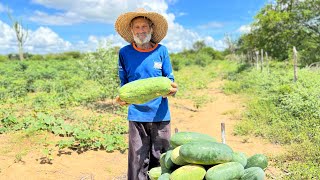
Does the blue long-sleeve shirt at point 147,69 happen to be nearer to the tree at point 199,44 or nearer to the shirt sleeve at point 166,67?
the shirt sleeve at point 166,67

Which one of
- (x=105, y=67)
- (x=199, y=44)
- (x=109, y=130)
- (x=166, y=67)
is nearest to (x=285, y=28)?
(x=105, y=67)

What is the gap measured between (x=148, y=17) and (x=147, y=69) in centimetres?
51

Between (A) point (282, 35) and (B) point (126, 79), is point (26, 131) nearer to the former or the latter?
(B) point (126, 79)

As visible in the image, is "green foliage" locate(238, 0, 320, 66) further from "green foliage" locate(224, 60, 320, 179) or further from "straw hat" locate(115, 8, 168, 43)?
"straw hat" locate(115, 8, 168, 43)

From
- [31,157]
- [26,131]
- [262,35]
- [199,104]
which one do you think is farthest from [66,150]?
[262,35]

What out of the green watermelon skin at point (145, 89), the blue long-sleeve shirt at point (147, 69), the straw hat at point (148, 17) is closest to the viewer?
the green watermelon skin at point (145, 89)

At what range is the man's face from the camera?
3.28 meters

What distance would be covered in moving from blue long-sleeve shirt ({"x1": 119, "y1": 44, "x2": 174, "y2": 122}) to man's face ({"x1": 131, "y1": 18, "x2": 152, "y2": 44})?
0.47 feet

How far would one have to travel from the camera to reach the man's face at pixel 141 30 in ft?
10.7

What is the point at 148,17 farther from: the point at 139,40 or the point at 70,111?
the point at 70,111

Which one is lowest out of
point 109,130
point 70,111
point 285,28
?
point 109,130

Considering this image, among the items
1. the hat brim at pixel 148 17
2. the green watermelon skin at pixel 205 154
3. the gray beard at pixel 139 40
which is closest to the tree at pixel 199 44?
the hat brim at pixel 148 17

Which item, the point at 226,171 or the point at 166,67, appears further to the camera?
the point at 166,67

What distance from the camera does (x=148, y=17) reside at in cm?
332
